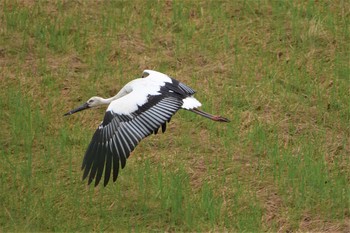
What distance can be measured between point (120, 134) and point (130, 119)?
199mm

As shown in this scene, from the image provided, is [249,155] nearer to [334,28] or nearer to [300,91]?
[300,91]

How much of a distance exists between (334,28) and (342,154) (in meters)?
A: 2.71

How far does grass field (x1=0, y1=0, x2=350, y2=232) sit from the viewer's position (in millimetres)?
10102

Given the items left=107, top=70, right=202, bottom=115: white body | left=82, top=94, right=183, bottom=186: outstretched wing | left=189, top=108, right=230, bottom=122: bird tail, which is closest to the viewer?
left=82, top=94, right=183, bottom=186: outstretched wing

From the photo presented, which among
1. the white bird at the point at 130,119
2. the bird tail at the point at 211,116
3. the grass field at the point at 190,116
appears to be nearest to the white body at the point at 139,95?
the white bird at the point at 130,119

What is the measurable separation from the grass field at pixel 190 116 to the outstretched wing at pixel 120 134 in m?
0.52

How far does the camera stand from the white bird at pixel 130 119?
9.67 m

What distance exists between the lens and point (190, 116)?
1193 cm

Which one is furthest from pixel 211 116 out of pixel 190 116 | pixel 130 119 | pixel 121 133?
pixel 121 133

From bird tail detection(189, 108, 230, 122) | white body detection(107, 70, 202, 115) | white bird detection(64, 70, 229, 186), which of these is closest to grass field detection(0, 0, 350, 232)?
bird tail detection(189, 108, 230, 122)

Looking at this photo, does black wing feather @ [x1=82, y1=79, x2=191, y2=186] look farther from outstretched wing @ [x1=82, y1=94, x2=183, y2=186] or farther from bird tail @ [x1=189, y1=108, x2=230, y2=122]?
bird tail @ [x1=189, y1=108, x2=230, y2=122]

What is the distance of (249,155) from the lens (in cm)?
1120

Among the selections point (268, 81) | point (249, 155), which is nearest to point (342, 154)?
point (249, 155)

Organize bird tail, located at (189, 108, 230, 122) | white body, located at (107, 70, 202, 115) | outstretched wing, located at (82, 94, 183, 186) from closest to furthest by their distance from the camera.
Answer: outstretched wing, located at (82, 94, 183, 186) < white body, located at (107, 70, 202, 115) < bird tail, located at (189, 108, 230, 122)
